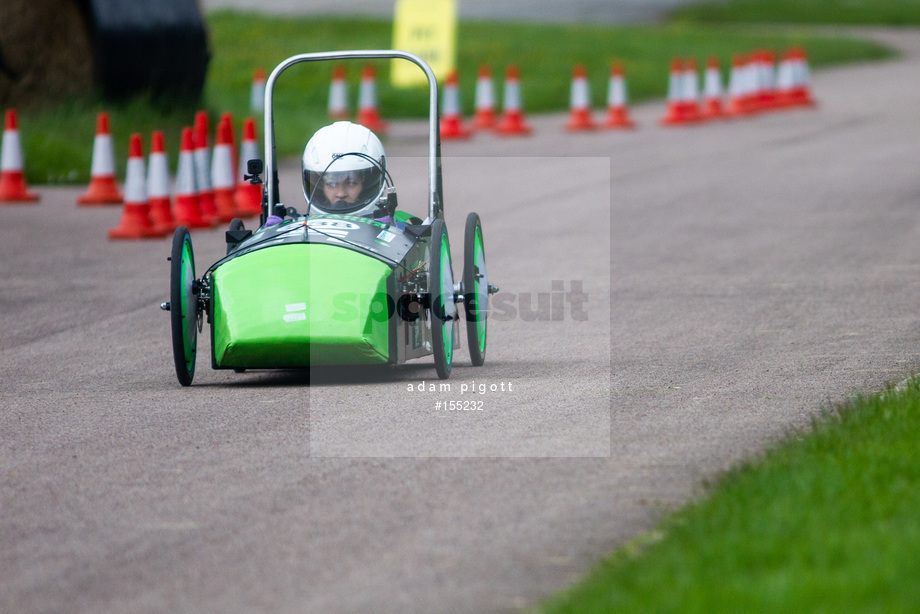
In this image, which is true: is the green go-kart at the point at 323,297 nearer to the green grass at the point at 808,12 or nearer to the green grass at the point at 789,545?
the green grass at the point at 789,545

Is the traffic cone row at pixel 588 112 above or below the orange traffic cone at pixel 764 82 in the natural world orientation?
below

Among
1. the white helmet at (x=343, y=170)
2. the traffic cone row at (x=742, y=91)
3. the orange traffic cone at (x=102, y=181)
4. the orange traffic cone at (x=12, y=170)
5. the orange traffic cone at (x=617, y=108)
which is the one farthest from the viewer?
the traffic cone row at (x=742, y=91)

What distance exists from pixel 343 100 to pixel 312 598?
61.9 ft

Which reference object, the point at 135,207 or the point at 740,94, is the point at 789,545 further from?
the point at 740,94

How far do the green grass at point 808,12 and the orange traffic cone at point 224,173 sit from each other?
33829 millimetres

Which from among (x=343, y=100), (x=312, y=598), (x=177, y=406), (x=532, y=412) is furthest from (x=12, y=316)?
(x=343, y=100)

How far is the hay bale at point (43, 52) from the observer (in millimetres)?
17125

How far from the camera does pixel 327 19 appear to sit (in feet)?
121

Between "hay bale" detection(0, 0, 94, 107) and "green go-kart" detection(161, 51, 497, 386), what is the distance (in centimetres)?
1059

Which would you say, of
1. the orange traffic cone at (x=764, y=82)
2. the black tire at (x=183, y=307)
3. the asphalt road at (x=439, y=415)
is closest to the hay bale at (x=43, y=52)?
the asphalt road at (x=439, y=415)

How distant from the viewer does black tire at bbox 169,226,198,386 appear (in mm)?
7008

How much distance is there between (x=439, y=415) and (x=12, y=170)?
967 cm

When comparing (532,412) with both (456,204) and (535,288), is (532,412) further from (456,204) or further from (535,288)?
(456,204)

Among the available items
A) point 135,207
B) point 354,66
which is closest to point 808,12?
point 354,66
